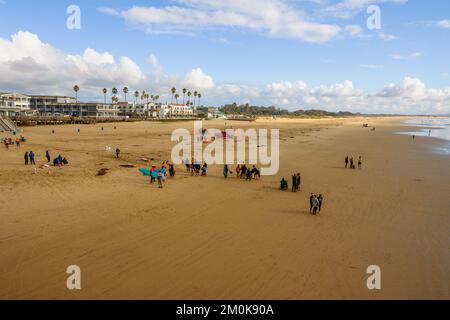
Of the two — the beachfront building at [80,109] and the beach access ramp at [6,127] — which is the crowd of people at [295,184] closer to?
the beach access ramp at [6,127]

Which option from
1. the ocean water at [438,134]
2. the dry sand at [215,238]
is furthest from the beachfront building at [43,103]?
the ocean water at [438,134]

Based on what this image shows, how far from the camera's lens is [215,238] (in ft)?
40.7

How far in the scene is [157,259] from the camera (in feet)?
34.4

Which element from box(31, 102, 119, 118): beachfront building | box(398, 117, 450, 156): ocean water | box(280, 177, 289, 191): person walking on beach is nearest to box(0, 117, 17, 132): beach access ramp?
box(280, 177, 289, 191): person walking on beach

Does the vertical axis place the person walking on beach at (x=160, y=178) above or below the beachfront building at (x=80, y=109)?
below

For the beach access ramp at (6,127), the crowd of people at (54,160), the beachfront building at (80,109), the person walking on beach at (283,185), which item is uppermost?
the beachfront building at (80,109)

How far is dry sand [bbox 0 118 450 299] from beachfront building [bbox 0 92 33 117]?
93.3 m

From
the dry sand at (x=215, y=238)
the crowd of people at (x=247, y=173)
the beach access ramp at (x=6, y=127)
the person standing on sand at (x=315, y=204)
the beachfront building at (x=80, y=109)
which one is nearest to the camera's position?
the dry sand at (x=215, y=238)

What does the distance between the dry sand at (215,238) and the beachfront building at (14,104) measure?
3674 inches

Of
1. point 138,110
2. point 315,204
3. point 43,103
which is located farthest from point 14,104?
point 315,204

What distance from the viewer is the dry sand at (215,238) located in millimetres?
9141
